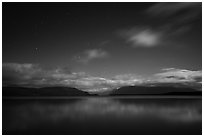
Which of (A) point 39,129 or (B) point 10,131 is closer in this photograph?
(B) point 10,131

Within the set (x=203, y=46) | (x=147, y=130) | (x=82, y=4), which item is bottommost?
(x=147, y=130)

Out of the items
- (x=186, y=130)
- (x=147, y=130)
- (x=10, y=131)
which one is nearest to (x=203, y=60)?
(x=186, y=130)

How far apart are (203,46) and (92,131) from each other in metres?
4.81

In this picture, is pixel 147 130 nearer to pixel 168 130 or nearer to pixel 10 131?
pixel 168 130

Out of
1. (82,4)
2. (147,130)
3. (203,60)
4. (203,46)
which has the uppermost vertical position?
(82,4)

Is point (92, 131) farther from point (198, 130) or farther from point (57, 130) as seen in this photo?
point (198, 130)

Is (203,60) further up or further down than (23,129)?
further up

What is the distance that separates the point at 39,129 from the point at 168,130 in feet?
16.1

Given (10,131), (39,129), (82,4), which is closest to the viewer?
(10,131)

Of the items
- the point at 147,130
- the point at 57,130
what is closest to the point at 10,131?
the point at 57,130

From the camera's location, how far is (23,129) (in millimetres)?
7953

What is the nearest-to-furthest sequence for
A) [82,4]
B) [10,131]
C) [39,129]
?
[10,131]
[39,129]
[82,4]

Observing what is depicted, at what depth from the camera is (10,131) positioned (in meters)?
7.50

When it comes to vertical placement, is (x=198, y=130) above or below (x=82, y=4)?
below
